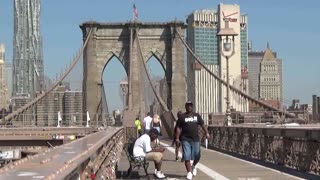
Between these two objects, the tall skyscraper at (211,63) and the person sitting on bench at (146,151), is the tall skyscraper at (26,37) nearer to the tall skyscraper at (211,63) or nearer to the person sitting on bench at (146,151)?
the tall skyscraper at (211,63)

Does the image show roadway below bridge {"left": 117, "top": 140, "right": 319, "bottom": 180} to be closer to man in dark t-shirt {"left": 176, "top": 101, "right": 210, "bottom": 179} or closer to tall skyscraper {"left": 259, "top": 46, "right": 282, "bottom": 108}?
man in dark t-shirt {"left": 176, "top": 101, "right": 210, "bottom": 179}

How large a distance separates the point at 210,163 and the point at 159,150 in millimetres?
5333

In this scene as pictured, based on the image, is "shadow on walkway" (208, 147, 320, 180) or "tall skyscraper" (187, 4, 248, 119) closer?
"shadow on walkway" (208, 147, 320, 180)

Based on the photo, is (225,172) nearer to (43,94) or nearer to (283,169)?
(283,169)

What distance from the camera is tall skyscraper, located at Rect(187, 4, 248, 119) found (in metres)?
61.5

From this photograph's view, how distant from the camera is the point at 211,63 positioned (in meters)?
85.5

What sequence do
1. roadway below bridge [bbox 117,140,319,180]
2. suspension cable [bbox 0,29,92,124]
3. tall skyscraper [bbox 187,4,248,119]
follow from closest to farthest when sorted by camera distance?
roadway below bridge [bbox 117,140,319,180], suspension cable [bbox 0,29,92,124], tall skyscraper [bbox 187,4,248,119]

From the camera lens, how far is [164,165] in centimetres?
1939

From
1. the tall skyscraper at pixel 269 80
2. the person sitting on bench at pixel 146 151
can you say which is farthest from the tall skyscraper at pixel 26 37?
the person sitting on bench at pixel 146 151

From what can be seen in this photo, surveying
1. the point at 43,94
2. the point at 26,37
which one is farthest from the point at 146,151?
the point at 26,37

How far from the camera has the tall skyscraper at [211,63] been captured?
61.5m

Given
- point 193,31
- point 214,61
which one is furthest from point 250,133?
point 193,31

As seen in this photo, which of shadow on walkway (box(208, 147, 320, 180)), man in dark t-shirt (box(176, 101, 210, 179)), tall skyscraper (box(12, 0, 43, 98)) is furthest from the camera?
tall skyscraper (box(12, 0, 43, 98))

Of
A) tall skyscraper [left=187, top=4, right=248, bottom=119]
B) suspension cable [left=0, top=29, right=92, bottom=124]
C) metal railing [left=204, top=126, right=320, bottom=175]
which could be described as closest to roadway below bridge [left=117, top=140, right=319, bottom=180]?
metal railing [left=204, top=126, right=320, bottom=175]
